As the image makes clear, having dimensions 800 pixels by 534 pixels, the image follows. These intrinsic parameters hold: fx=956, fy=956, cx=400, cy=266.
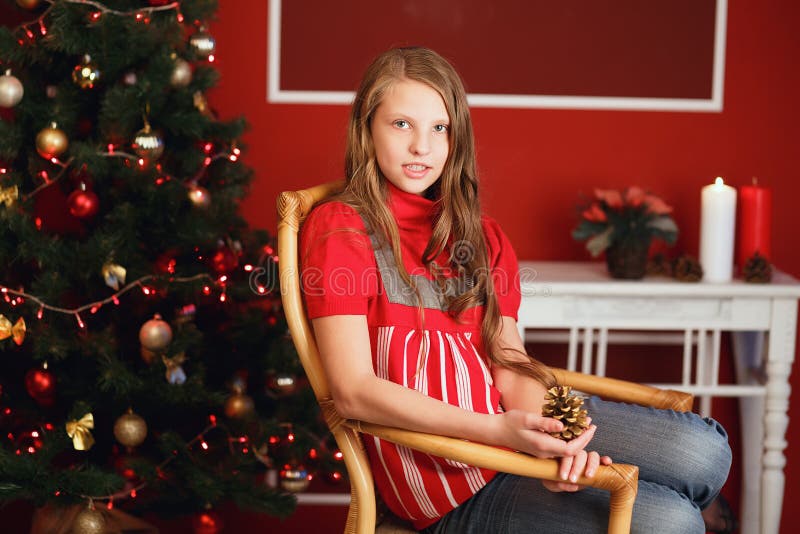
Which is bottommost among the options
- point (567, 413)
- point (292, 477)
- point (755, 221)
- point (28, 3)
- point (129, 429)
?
point (292, 477)

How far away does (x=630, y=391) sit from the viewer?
1634 millimetres

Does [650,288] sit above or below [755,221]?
below

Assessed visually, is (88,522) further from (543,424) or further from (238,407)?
(543,424)

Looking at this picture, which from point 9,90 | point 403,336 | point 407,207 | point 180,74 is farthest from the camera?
point 180,74

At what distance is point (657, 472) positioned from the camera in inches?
56.9

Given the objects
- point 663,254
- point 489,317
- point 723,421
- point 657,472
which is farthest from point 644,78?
point 657,472

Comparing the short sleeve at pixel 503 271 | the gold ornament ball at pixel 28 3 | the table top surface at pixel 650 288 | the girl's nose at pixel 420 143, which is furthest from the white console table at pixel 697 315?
the gold ornament ball at pixel 28 3

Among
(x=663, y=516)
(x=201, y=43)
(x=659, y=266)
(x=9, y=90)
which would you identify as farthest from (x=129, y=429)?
(x=659, y=266)

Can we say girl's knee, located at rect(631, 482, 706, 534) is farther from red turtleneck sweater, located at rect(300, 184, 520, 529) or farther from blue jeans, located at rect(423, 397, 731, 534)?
red turtleneck sweater, located at rect(300, 184, 520, 529)

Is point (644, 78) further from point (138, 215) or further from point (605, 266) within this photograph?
point (138, 215)

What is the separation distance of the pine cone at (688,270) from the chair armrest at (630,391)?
667 millimetres

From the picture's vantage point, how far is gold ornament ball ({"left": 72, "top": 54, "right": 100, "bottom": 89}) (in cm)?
187

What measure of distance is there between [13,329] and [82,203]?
28 centimetres

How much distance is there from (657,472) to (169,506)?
107 centimetres
